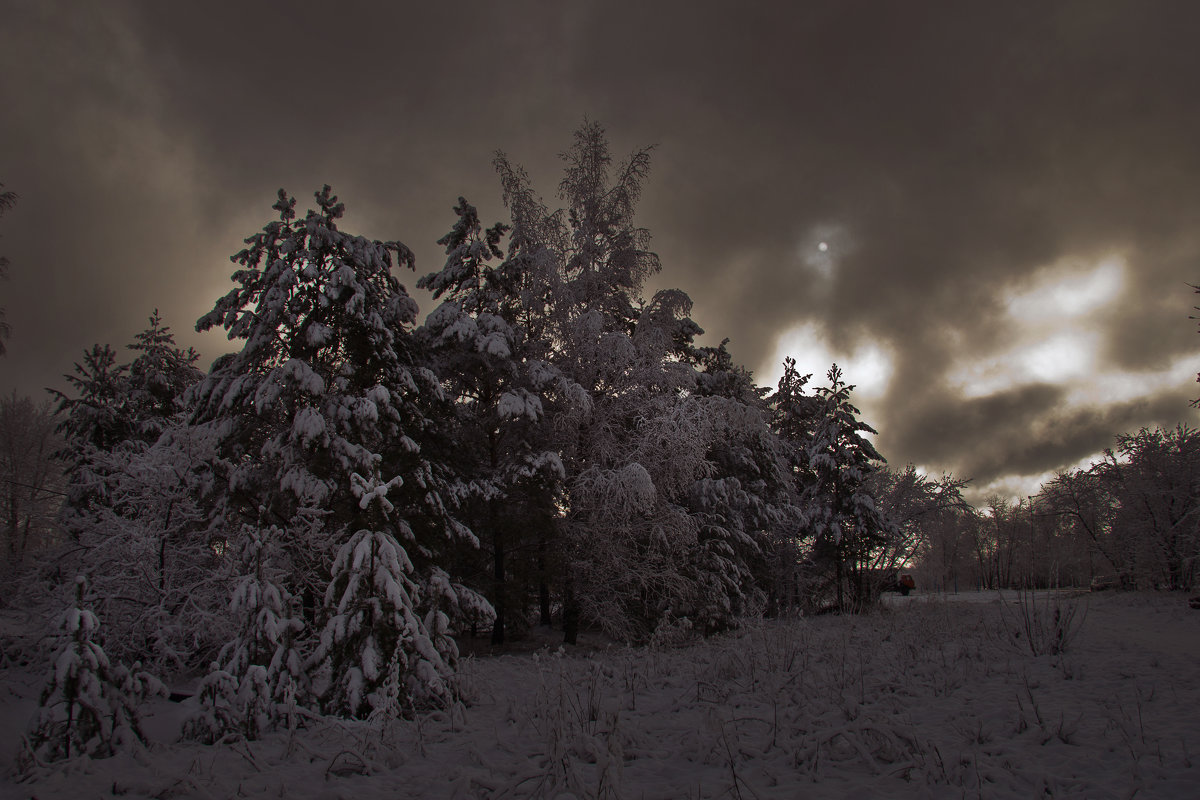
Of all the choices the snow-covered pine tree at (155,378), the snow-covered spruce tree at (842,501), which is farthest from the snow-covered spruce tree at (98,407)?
the snow-covered spruce tree at (842,501)

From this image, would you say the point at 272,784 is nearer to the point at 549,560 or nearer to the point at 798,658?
the point at 798,658

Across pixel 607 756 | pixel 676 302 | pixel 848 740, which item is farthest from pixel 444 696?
pixel 676 302

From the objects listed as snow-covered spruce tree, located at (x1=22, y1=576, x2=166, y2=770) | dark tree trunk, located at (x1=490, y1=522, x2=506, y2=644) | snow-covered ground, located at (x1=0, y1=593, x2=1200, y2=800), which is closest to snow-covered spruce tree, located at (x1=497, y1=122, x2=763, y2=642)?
dark tree trunk, located at (x1=490, y1=522, x2=506, y2=644)

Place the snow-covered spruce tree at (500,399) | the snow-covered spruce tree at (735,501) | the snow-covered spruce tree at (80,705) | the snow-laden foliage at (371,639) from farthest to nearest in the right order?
1. the snow-covered spruce tree at (735,501)
2. the snow-covered spruce tree at (500,399)
3. the snow-laden foliage at (371,639)
4. the snow-covered spruce tree at (80,705)

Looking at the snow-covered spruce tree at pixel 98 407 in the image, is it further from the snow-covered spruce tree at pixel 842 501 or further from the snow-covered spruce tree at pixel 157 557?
the snow-covered spruce tree at pixel 842 501

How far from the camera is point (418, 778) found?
441 centimetres

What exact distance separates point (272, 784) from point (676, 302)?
525 inches

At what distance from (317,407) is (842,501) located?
19.2 metres

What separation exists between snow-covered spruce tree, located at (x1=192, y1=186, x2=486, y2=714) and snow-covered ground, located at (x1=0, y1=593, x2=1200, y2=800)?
3860 mm

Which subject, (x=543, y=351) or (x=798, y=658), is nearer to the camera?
(x=798, y=658)

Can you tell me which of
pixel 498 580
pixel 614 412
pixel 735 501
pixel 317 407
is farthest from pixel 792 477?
pixel 317 407

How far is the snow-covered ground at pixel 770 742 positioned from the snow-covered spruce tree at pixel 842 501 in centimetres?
1402

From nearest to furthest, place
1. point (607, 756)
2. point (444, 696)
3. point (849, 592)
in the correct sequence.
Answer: point (607, 756) < point (444, 696) < point (849, 592)

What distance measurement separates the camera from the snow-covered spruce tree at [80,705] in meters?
4.88
